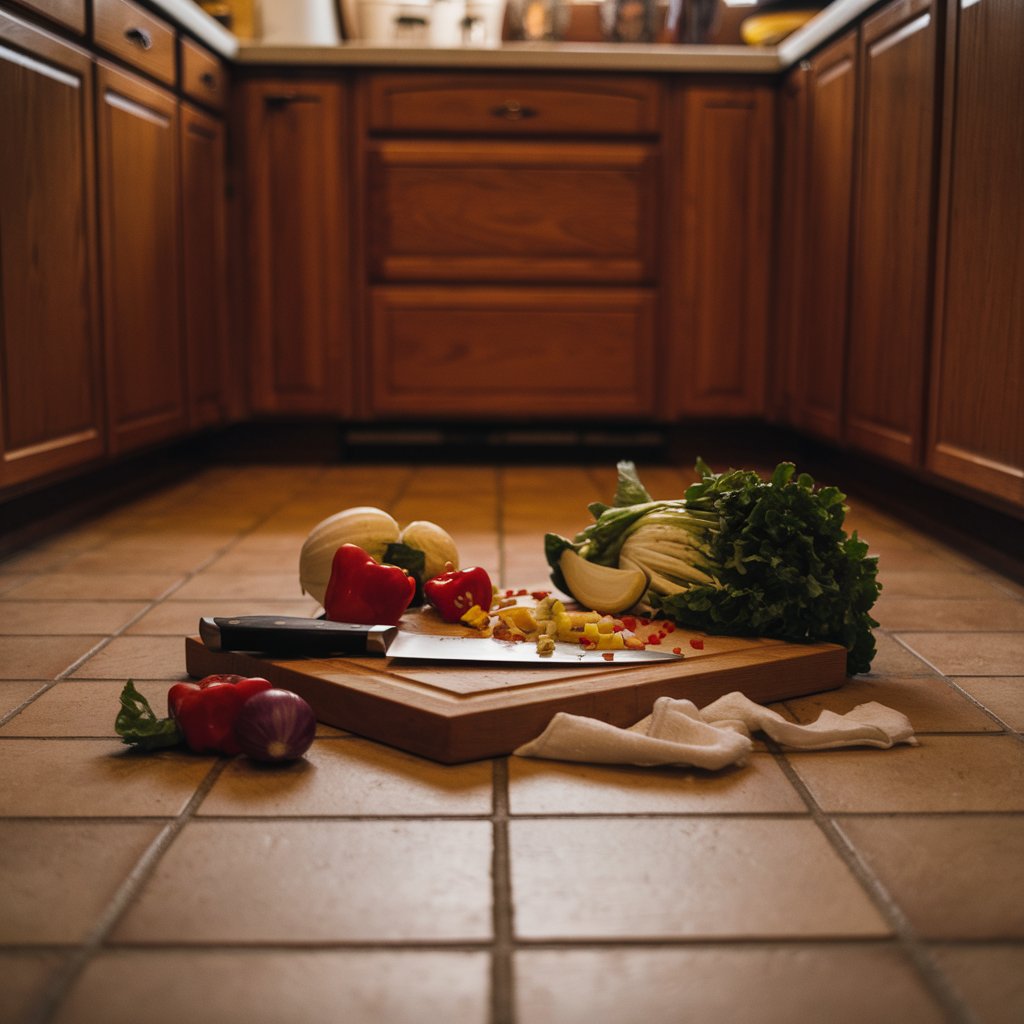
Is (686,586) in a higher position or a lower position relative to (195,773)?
higher

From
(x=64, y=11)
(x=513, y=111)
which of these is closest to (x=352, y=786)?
(x=64, y=11)

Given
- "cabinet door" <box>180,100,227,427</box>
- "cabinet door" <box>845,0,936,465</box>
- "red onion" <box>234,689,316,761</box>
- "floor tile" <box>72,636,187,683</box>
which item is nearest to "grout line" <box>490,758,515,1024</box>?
"red onion" <box>234,689,316,761</box>

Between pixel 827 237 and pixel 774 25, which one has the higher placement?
pixel 774 25

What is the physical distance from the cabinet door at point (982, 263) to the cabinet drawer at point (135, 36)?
1793mm

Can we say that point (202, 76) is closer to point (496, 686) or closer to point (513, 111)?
point (513, 111)

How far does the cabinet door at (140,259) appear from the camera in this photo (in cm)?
312

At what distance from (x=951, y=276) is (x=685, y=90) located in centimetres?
159

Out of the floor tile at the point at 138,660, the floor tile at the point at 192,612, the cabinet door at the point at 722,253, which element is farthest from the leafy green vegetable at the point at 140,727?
the cabinet door at the point at 722,253

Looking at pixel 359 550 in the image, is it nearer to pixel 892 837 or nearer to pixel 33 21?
pixel 892 837

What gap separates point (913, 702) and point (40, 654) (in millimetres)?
1195

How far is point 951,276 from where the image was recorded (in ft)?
9.00

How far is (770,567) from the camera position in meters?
1.75

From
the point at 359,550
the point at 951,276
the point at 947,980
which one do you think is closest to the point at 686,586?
the point at 359,550

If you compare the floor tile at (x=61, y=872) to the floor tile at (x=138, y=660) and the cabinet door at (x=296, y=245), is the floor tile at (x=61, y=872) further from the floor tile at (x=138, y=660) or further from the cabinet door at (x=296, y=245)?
the cabinet door at (x=296, y=245)
